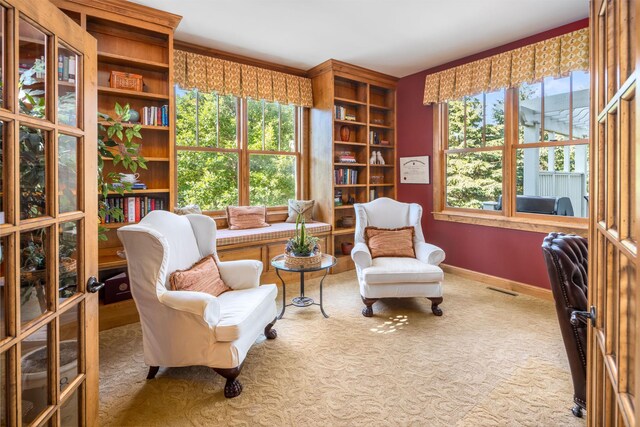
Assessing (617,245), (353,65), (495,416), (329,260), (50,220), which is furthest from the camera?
(353,65)

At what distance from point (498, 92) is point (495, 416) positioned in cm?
357

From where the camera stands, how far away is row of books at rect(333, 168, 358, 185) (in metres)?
4.84

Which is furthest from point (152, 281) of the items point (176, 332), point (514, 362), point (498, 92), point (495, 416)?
point (498, 92)

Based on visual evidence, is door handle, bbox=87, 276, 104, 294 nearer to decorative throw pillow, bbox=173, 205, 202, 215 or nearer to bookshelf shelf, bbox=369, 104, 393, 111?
decorative throw pillow, bbox=173, 205, 202, 215

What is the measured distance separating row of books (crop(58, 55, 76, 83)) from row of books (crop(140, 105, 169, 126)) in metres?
2.20

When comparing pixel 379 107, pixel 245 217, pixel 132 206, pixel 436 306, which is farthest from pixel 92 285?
pixel 379 107

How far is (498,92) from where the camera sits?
4070 millimetres

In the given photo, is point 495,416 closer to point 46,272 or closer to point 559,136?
point 46,272

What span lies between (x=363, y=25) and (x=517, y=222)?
2.70 m

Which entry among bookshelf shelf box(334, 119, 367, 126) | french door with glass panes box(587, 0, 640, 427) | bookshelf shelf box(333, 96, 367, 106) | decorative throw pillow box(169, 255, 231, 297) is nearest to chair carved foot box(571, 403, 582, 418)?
french door with glass panes box(587, 0, 640, 427)

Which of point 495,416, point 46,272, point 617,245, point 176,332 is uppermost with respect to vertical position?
point 617,245

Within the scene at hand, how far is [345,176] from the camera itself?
4.93 meters

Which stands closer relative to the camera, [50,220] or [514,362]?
[50,220]

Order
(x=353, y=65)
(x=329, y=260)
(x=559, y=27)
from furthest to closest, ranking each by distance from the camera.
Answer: (x=353, y=65) < (x=559, y=27) < (x=329, y=260)
